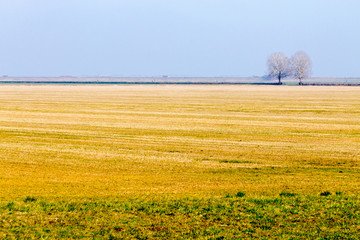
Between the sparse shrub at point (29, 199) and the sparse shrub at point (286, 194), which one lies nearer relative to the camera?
the sparse shrub at point (29, 199)

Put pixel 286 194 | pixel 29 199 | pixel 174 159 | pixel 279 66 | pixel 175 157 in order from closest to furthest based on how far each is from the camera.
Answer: pixel 29 199 → pixel 286 194 → pixel 174 159 → pixel 175 157 → pixel 279 66

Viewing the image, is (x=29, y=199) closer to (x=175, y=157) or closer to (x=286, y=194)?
(x=286, y=194)

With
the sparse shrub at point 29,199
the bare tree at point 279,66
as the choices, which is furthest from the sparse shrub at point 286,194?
the bare tree at point 279,66

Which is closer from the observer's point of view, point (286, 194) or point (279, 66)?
point (286, 194)

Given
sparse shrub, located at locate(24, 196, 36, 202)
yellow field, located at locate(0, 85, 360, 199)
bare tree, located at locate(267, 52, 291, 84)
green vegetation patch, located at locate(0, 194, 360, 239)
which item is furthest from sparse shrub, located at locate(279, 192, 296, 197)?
bare tree, located at locate(267, 52, 291, 84)

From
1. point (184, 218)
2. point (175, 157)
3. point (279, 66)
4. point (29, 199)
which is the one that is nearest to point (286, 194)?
point (184, 218)

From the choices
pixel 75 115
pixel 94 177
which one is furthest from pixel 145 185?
pixel 75 115

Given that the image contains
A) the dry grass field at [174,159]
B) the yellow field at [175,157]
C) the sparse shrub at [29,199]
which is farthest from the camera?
the yellow field at [175,157]

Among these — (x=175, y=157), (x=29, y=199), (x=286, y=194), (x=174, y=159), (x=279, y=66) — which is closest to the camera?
(x=29, y=199)

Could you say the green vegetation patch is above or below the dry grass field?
above

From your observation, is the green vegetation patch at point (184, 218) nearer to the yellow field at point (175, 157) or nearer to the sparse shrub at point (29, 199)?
the sparse shrub at point (29, 199)

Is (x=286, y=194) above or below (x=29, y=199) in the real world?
below

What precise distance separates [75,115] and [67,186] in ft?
76.8

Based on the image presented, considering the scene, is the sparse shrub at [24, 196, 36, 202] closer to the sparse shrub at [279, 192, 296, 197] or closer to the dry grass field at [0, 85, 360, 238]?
the dry grass field at [0, 85, 360, 238]
